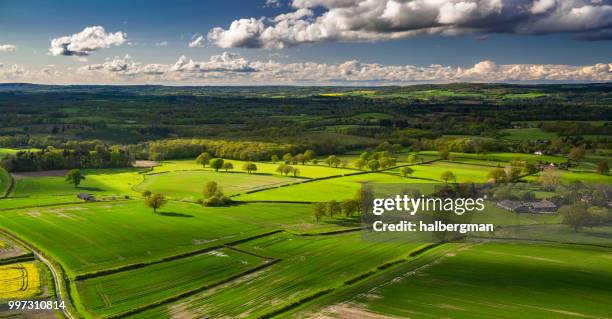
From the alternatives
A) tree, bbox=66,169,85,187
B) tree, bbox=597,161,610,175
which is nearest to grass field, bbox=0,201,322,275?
tree, bbox=66,169,85,187

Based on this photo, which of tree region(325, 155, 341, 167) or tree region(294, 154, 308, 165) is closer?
tree region(325, 155, 341, 167)

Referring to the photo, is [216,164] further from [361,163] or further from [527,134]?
[527,134]

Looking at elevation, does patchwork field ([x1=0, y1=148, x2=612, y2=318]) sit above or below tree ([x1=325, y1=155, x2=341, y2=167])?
below

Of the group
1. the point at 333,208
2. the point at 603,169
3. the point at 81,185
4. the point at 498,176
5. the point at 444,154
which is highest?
the point at 444,154

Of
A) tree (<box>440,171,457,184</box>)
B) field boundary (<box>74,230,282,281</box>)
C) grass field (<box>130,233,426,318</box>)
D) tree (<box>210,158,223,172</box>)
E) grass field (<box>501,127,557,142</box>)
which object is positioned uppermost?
grass field (<box>501,127,557,142</box>)

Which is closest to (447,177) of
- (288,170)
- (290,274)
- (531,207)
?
(531,207)

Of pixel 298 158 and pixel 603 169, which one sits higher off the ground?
pixel 298 158

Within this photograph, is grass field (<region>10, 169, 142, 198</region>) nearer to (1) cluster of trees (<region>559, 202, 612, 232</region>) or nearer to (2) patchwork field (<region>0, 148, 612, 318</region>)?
(2) patchwork field (<region>0, 148, 612, 318</region>)

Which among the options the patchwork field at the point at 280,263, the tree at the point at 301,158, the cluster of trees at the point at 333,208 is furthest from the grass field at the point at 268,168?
the cluster of trees at the point at 333,208
